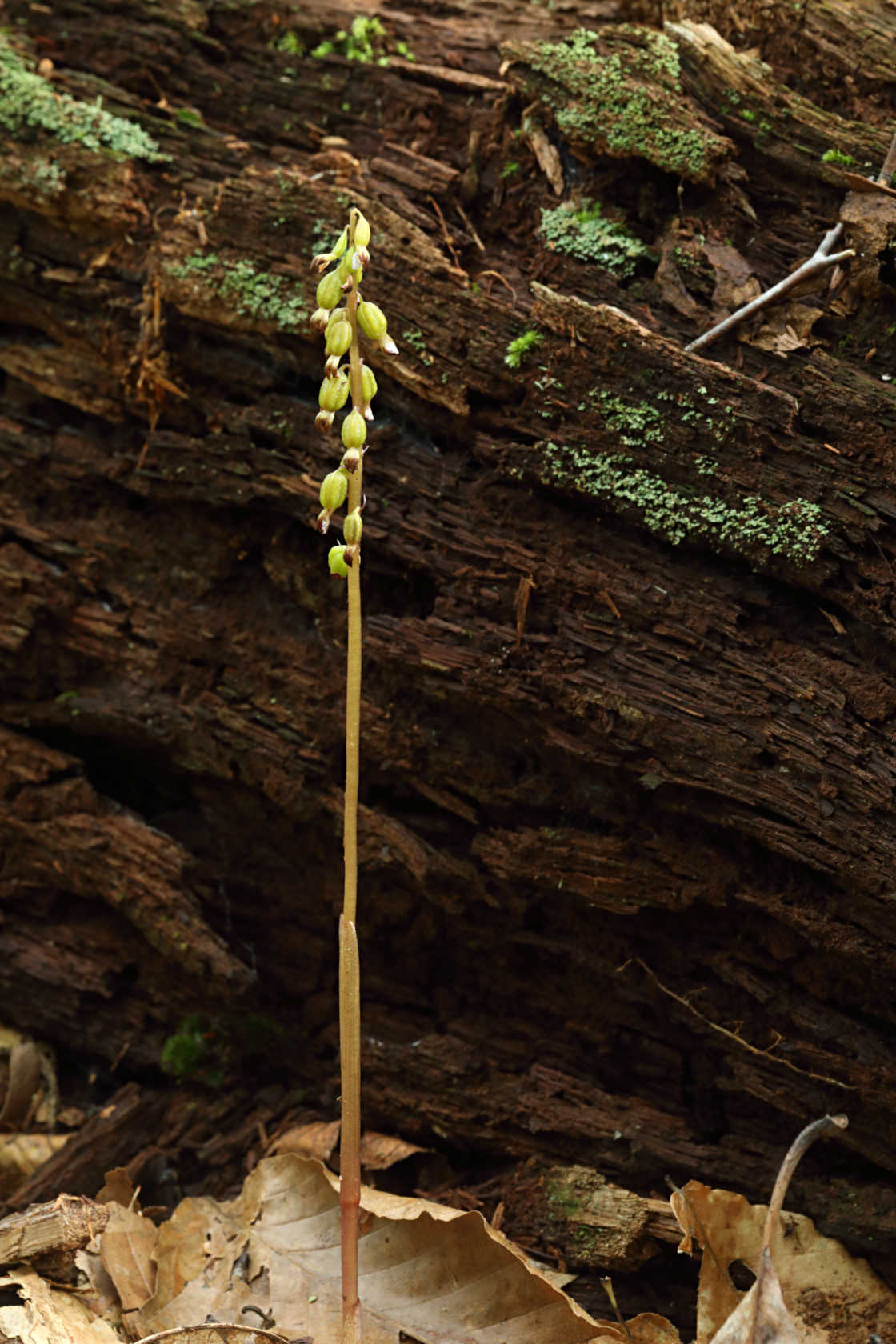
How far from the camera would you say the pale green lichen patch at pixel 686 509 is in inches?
124

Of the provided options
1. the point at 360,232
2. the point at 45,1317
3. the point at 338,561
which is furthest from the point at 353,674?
the point at 45,1317

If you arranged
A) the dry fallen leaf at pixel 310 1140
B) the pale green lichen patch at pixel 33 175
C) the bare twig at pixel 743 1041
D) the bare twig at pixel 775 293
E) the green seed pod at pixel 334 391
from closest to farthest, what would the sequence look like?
the green seed pod at pixel 334 391, the bare twig at pixel 743 1041, the bare twig at pixel 775 293, the dry fallen leaf at pixel 310 1140, the pale green lichen patch at pixel 33 175

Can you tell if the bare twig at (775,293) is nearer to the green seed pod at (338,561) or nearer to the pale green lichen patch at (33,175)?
the green seed pod at (338,561)

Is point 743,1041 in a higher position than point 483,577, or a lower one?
lower

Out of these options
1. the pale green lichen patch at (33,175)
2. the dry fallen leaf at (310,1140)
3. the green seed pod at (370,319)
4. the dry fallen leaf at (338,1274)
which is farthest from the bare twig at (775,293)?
the dry fallen leaf at (310,1140)

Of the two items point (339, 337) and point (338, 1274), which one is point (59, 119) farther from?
point (338, 1274)

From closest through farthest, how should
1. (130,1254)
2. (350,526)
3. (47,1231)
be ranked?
(350,526) → (47,1231) → (130,1254)

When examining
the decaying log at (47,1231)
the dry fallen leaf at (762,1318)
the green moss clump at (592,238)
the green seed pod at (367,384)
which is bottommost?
the decaying log at (47,1231)

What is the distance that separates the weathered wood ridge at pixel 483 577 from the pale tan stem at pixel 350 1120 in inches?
33.4

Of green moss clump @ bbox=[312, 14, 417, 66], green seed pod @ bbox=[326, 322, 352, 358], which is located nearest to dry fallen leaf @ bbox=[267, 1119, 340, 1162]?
green seed pod @ bbox=[326, 322, 352, 358]

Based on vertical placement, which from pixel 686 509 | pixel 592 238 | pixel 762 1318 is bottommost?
pixel 762 1318

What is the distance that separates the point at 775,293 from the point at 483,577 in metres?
1.29

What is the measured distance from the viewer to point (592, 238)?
349 cm

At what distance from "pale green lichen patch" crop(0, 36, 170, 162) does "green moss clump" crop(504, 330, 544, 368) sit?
1.60 m
